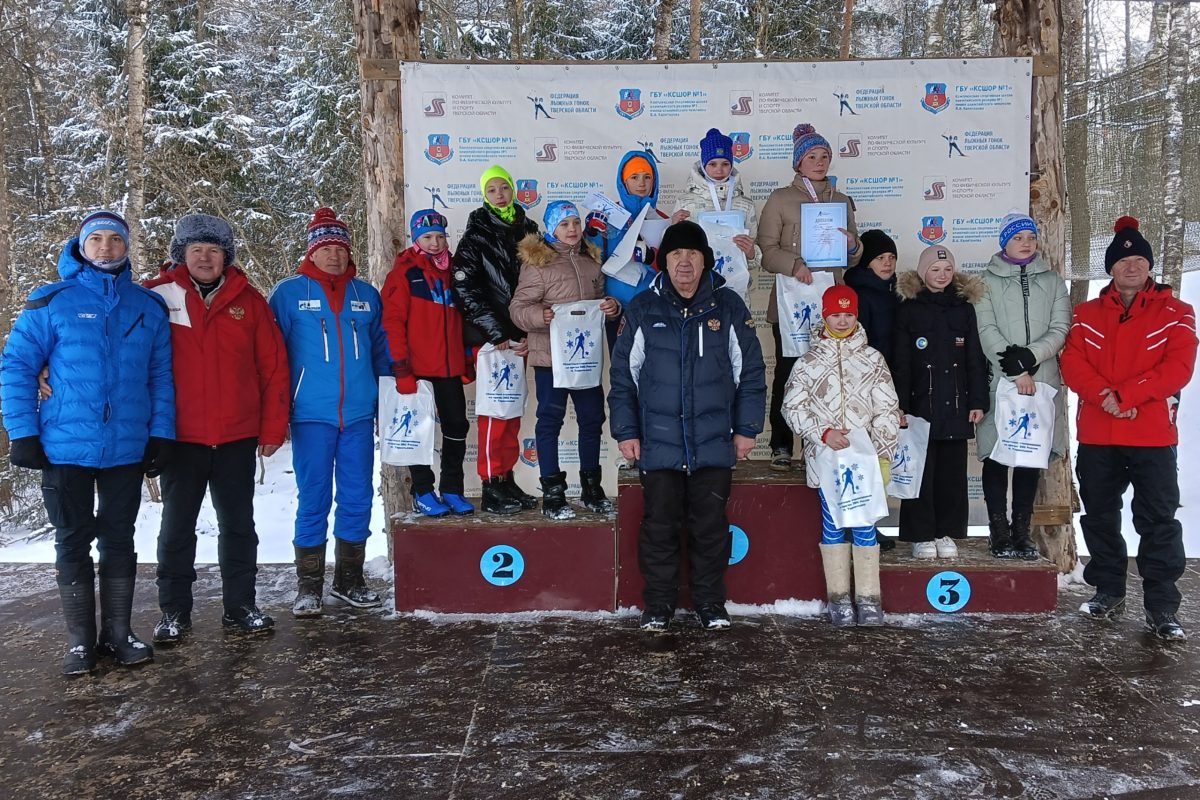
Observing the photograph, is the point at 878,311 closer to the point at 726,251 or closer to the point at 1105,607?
the point at 726,251

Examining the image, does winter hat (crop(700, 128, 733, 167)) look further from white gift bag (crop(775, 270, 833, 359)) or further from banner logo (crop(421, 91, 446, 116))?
banner logo (crop(421, 91, 446, 116))

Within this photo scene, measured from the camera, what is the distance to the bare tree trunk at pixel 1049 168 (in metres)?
5.20

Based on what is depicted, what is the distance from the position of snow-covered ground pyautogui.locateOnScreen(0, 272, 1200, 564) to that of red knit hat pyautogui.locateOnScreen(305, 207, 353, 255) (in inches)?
108

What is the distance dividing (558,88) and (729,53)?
36.1 ft

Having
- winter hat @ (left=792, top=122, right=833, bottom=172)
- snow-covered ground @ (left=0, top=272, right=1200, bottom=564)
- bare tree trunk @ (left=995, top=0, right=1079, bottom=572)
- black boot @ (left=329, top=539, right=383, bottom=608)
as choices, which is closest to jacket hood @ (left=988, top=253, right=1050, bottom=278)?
bare tree trunk @ (left=995, top=0, right=1079, bottom=572)

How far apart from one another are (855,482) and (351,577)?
2.81 m

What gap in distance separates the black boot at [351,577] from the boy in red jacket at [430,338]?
423 millimetres

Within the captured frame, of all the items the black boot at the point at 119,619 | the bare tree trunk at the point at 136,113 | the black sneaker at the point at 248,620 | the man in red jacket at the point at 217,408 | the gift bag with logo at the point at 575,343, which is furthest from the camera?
the bare tree trunk at the point at 136,113

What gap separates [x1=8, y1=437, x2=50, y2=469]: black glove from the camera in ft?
11.3

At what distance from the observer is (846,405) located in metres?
4.08

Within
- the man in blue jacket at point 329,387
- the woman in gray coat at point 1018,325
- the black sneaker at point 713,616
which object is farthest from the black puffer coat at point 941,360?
the man in blue jacket at point 329,387

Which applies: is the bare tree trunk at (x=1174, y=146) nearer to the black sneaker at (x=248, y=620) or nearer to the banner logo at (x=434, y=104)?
the banner logo at (x=434, y=104)

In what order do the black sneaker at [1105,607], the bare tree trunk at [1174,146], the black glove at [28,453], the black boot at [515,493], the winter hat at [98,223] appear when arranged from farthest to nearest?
the bare tree trunk at [1174,146] → the black boot at [515,493] → the black sneaker at [1105,607] → the winter hat at [98,223] → the black glove at [28,453]

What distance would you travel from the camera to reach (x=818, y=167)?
4.70 m
